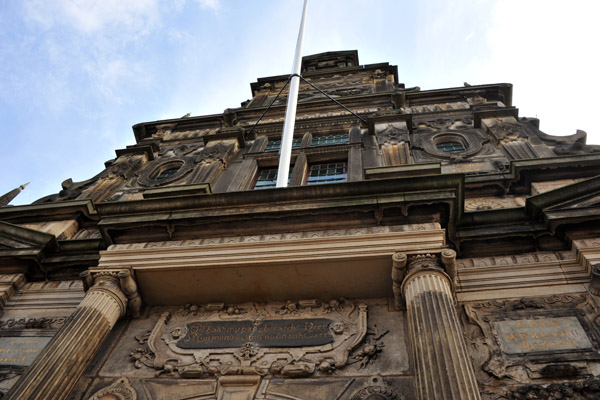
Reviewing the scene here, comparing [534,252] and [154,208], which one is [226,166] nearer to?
[154,208]

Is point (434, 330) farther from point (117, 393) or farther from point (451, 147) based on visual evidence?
point (451, 147)

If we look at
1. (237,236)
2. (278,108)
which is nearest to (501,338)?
(237,236)

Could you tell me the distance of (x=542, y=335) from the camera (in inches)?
253

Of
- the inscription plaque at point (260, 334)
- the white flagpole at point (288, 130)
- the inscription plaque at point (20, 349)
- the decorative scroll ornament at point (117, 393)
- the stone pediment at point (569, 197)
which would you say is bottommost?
the decorative scroll ornament at point (117, 393)

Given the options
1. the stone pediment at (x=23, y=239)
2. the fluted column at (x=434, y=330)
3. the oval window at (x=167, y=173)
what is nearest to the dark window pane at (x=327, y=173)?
the oval window at (x=167, y=173)

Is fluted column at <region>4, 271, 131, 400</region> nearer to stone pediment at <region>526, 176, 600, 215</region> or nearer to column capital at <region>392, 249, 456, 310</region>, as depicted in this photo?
column capital at <region>392, 249, 456, 310</region>

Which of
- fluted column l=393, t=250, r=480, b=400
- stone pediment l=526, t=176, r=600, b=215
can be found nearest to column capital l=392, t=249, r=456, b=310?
fluted column l=393, t=250, r=480, b=400

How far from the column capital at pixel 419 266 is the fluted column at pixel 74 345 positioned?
5.18 m

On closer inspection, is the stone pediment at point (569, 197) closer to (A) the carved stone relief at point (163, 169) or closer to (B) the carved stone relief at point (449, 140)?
(B) the carved stone relief at point (449, 140)

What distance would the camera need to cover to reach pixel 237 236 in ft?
28.0

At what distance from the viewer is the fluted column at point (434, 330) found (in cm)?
502

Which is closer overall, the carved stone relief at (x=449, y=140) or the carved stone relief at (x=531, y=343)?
the carved stone relief at (x=531, y=343)

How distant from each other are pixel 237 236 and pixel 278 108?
11.4 meters

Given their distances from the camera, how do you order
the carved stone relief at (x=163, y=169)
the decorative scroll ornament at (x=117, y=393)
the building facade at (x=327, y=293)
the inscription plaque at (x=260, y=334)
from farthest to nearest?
the carved stone relief at (x=163, y=169) < the inscription plaque at (x=260, y=334) < the decorative scroll ornament at (x=117, y=393) < the building facade at (x=327, y=293)
